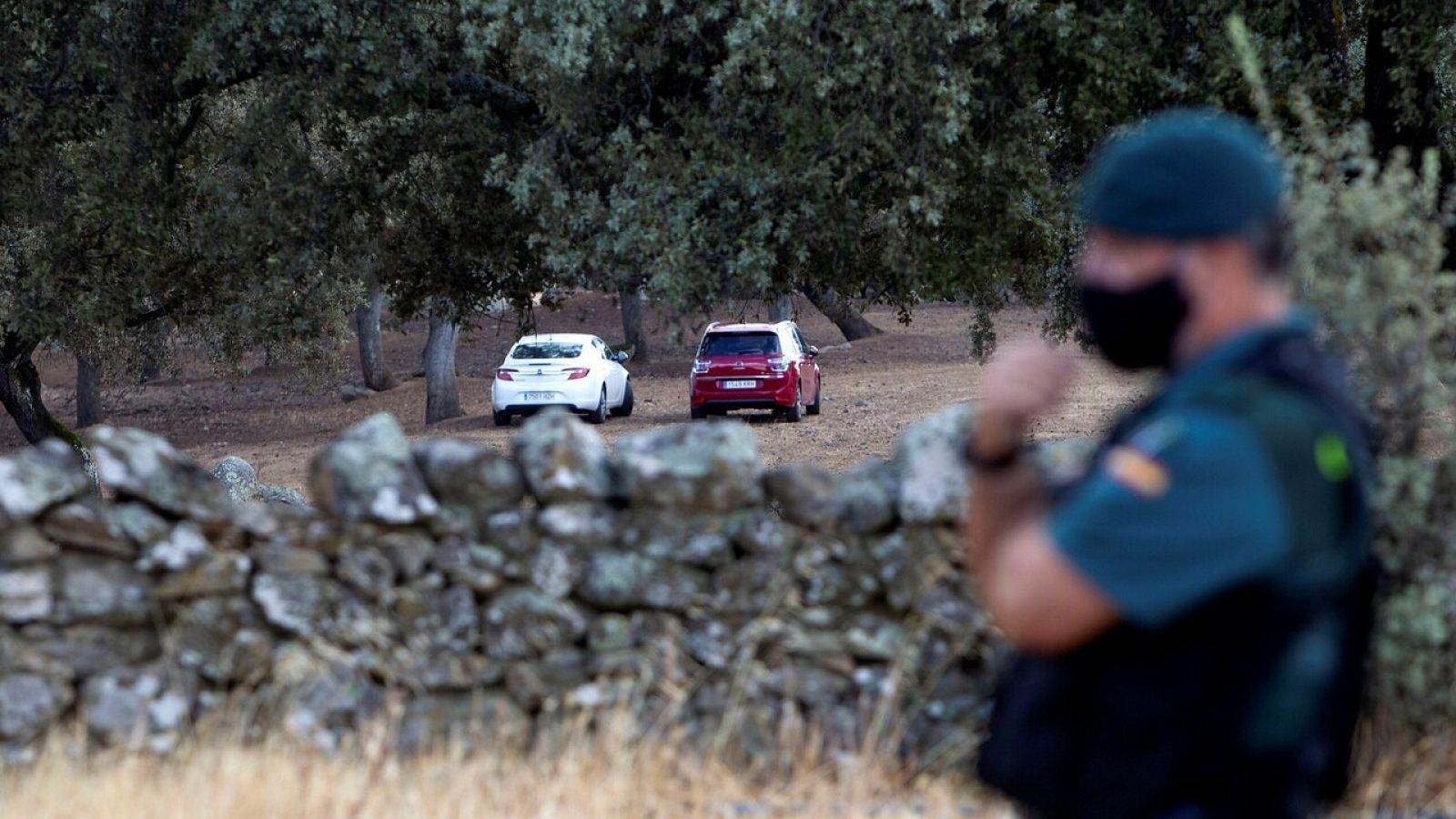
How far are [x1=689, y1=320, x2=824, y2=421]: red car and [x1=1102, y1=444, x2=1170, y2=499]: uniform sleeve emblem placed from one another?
25584mm

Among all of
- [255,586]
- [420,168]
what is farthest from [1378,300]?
[420,168]

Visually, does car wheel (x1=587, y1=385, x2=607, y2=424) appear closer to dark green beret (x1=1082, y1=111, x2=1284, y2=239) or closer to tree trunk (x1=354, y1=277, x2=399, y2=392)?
tree trunk (x1=354, y1=277, x2=399, y2=392)

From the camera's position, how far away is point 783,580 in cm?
473

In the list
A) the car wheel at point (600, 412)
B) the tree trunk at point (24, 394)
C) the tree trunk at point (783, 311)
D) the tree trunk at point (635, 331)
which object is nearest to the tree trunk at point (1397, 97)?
the tree trunk at point (24, 394)

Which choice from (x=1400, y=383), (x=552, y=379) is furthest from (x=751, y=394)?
(x=1400, y=383)

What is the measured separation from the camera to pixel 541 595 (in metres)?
4.72

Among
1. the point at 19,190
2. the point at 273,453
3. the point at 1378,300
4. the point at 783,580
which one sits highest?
the point at 19,190

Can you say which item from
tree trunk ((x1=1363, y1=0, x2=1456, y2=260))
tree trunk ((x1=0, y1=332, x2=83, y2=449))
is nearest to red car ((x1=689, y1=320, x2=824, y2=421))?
tree trunk ((x1=0, y1=332, x2=83, y2=449))

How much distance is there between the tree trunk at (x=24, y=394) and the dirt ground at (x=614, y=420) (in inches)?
114

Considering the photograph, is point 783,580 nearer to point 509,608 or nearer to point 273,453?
point 509,608

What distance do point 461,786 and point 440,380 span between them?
2861 cm

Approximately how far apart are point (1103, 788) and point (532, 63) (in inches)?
347

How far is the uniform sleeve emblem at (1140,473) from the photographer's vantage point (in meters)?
1.78

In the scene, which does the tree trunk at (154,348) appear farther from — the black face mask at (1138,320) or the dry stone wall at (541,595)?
the black face mask at (1138,320)
